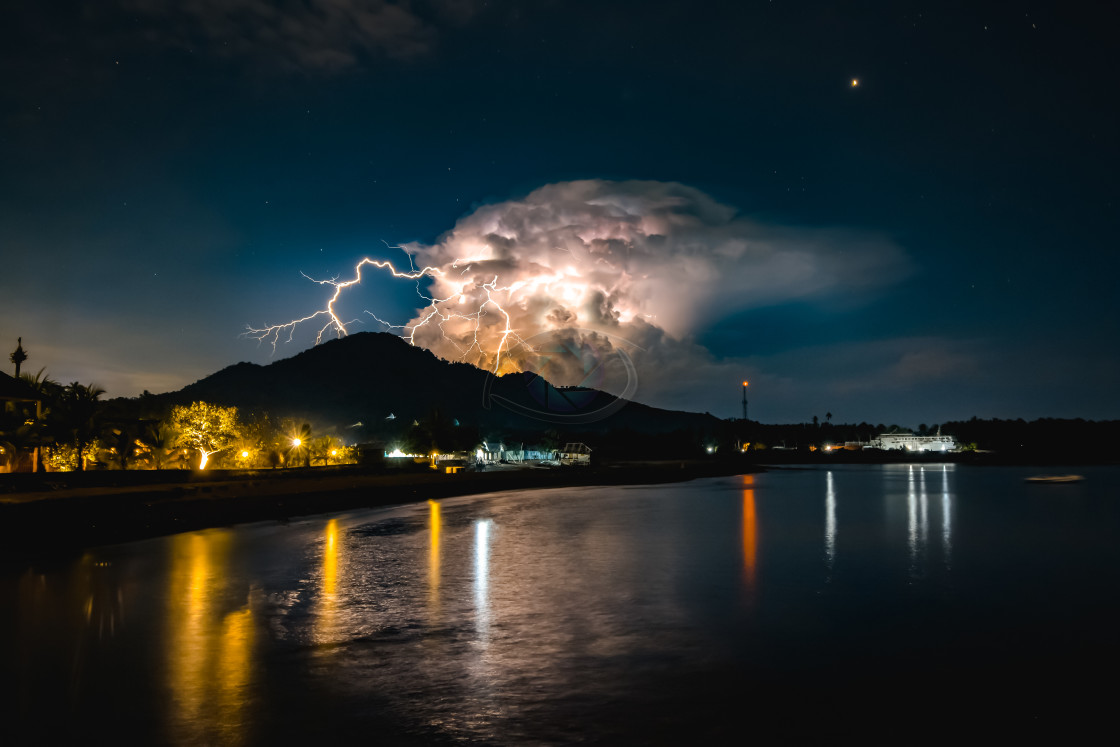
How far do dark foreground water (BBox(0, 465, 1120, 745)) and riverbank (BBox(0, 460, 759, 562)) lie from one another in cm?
259

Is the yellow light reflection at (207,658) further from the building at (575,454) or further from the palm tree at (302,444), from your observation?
the building at (575,454)

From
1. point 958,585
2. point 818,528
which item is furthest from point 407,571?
point 818,528

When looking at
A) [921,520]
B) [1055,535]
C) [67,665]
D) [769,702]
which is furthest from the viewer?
[921,520]

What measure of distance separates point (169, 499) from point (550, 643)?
29.0m

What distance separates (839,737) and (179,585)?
50.9 feet

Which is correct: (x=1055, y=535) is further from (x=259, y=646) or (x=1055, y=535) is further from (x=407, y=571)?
(x=259, y=646)

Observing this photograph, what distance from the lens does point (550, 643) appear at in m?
12.9

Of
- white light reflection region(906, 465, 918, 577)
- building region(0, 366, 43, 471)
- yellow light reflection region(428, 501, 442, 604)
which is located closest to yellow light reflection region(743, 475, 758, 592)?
white light reflection region(906, 465, 918, 577)

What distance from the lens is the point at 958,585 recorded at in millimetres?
21016

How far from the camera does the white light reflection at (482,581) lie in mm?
14398

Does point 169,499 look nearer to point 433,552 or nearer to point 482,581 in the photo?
point 433,552

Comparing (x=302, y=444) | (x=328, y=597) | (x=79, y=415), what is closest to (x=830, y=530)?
(x=328, y=597)

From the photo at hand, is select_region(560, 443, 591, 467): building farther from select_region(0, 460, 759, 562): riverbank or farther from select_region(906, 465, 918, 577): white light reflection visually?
select_region(906, 465, 918, 577): white light reflection

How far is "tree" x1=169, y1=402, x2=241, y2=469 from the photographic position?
190ft
